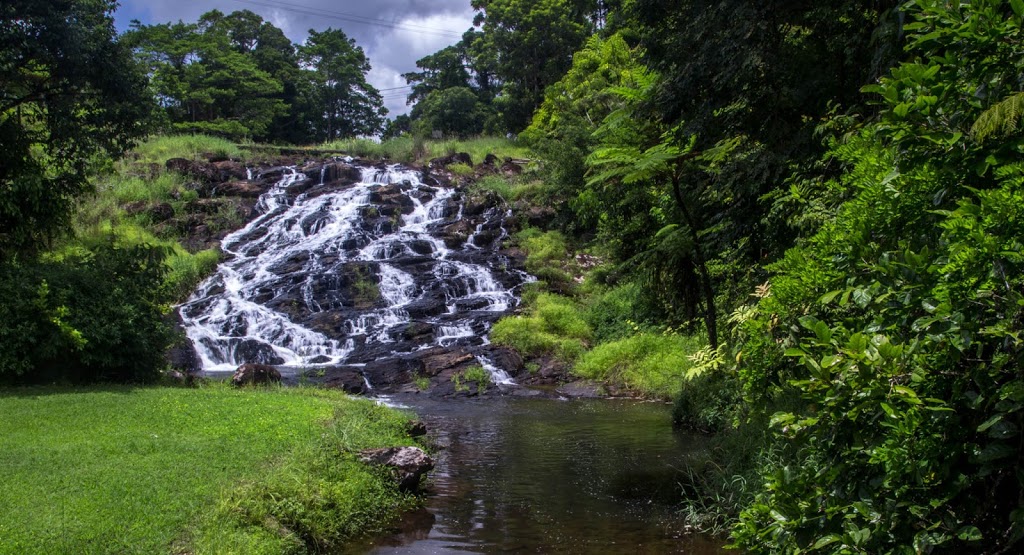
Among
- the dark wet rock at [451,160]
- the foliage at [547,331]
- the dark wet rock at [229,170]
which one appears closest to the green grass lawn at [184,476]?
the foliage at [547,331]

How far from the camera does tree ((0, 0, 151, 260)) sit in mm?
13188

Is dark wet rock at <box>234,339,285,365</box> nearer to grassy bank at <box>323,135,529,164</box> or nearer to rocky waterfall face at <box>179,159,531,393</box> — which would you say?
rocky waterfall face at <box>179,159,531,393</box>

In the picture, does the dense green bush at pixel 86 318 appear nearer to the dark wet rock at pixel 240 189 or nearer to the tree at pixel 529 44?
the dark wet rock at pixel 240 189

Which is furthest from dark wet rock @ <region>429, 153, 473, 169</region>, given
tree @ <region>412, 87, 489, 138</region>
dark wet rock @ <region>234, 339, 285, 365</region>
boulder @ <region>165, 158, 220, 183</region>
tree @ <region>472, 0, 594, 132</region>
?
dark wet rock @ <region>234, 339, 285, 365</region>

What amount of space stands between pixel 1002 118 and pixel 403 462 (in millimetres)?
6910

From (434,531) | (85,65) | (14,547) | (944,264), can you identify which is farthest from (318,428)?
(85,65)

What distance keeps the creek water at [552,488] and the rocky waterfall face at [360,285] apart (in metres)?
5.96

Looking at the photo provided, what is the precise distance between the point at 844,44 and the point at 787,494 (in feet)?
20.7

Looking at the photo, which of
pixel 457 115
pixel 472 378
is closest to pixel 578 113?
pixel 472 378

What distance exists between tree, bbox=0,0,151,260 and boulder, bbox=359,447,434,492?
9.20m

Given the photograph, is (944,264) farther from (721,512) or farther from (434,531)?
(434,531)

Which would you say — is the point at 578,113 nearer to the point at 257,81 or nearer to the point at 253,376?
the point at 253,376

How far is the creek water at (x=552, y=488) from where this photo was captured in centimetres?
685

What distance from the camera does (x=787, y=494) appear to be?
3.06 meters
